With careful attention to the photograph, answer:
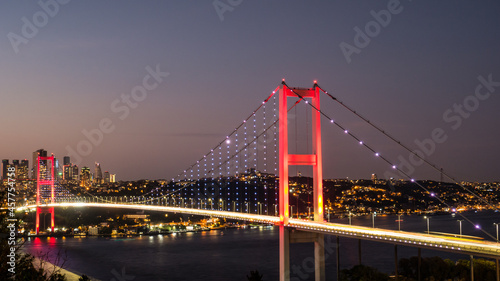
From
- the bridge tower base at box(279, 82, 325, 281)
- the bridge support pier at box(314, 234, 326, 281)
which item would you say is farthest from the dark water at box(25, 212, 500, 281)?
the bridge tower base at box(279, 82, 325, 281)

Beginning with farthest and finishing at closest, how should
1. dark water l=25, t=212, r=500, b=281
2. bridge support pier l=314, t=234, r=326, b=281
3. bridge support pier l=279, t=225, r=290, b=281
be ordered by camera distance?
dark water l=25, t=212, r=500, b=281, bridge support pier l=314, t=234, r=326, b=281, bridge support pier l=279, t=225, r=290, b=281

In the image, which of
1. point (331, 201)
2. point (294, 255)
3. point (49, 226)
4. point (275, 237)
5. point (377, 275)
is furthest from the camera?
point (331, 201)

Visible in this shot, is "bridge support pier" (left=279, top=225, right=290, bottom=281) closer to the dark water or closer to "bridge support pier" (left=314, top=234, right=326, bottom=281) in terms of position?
"bridge support pier" (left=314, top=234, right=326, bottom=281)

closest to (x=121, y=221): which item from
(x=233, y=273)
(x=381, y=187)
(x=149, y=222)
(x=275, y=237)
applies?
(x=149, y=222)

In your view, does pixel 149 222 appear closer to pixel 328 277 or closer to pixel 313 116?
pixel 328 277

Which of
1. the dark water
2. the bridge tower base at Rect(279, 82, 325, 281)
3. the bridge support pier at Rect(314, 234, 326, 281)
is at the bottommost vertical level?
the dark water

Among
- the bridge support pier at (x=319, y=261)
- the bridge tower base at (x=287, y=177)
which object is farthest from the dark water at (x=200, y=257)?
the bridge tower base at (x=287, y=177)

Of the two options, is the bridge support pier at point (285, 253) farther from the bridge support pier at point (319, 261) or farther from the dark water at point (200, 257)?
the dark water at point (200, 257)

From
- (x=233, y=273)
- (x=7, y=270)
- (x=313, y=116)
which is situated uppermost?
(x=313, y=116)

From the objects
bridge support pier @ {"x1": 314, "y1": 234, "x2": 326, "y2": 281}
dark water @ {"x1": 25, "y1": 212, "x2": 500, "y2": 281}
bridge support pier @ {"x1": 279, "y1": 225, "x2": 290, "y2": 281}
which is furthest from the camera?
dark water @ {"x1": 25, "y1": 212, "x2": 500, "y2": 281}
